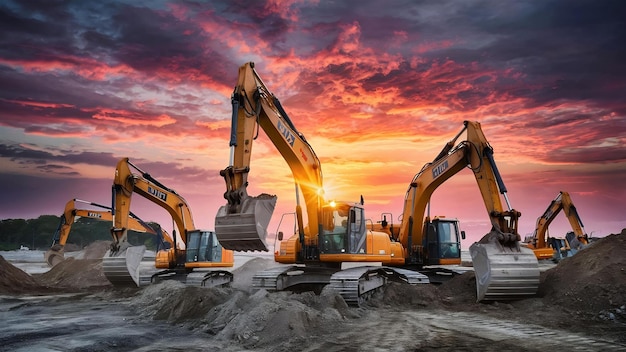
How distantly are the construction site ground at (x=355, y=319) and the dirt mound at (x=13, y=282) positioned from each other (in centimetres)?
508

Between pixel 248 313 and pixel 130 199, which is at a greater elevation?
pixel 130 199

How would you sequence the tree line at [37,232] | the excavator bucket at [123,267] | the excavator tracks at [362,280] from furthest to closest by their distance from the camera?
the tree line at [37,232] < the excavator bucket at [123,267] < the excavator tracks at [362,280]

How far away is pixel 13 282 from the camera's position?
888 inches

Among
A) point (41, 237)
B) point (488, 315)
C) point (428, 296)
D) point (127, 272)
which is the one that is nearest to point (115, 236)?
point (127, 272)

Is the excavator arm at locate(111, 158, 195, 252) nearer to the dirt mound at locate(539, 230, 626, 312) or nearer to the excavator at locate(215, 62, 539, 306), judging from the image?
the excavator at locate(215, 62, 539, 306)

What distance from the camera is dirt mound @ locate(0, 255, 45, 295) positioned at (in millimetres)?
21453

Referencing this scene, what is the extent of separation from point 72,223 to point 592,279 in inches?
1282

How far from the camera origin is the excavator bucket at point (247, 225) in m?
10.0

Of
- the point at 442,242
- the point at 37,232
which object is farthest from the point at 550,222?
the point at 37,232

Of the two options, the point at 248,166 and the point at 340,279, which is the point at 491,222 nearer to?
the point at 340,279

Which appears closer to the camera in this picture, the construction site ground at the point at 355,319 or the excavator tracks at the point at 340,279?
the construction site ground at the point at 355,319

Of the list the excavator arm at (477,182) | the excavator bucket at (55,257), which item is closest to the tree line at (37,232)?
the excavator bucket at (55,257)

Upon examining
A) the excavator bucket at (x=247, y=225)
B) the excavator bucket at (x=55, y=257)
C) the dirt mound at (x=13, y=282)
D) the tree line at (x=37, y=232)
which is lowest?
the dirt mound at (x=13, y=282)

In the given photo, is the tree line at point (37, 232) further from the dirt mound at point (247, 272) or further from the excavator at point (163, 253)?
the excavator at point (163, 253)
